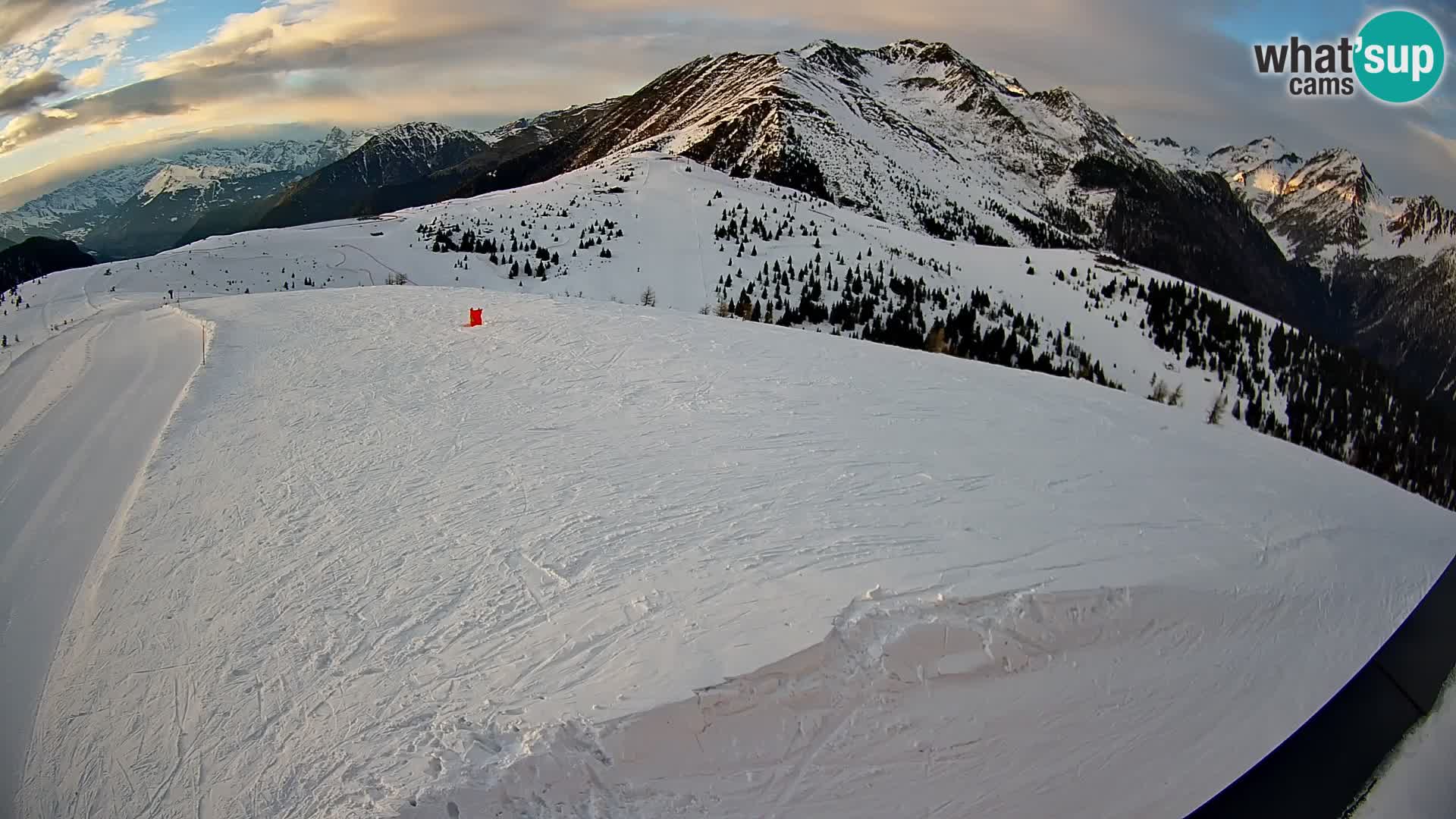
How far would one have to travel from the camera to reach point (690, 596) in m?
4.89

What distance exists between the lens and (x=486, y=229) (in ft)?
99.7

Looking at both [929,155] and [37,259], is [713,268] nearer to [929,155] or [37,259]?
[37,259]

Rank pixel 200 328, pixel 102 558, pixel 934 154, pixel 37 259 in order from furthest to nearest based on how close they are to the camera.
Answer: pixel 934 154 → pixel 37 259 → pixel 200 328 → pixel 102 558

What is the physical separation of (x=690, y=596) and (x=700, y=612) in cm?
20

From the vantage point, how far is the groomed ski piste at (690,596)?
3.97m

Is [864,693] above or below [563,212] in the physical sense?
below

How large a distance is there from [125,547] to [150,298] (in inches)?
529

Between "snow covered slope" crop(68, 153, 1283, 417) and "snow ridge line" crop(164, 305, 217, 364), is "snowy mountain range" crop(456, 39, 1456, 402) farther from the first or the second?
"snow ridge line" crop(164, 305, 217, 364)

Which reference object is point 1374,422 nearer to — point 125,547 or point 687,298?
point 687,298

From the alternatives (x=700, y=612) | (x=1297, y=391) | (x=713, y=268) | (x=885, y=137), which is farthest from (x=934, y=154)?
(x=700, y=612)

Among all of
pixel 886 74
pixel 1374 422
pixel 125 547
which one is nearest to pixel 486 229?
pixel 125 547

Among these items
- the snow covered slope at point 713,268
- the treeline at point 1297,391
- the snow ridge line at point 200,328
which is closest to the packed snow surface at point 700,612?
the snow ridge line at point 200,328

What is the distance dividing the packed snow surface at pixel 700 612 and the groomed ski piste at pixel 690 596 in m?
0.03

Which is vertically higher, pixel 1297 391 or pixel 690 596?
pixel 690 596
